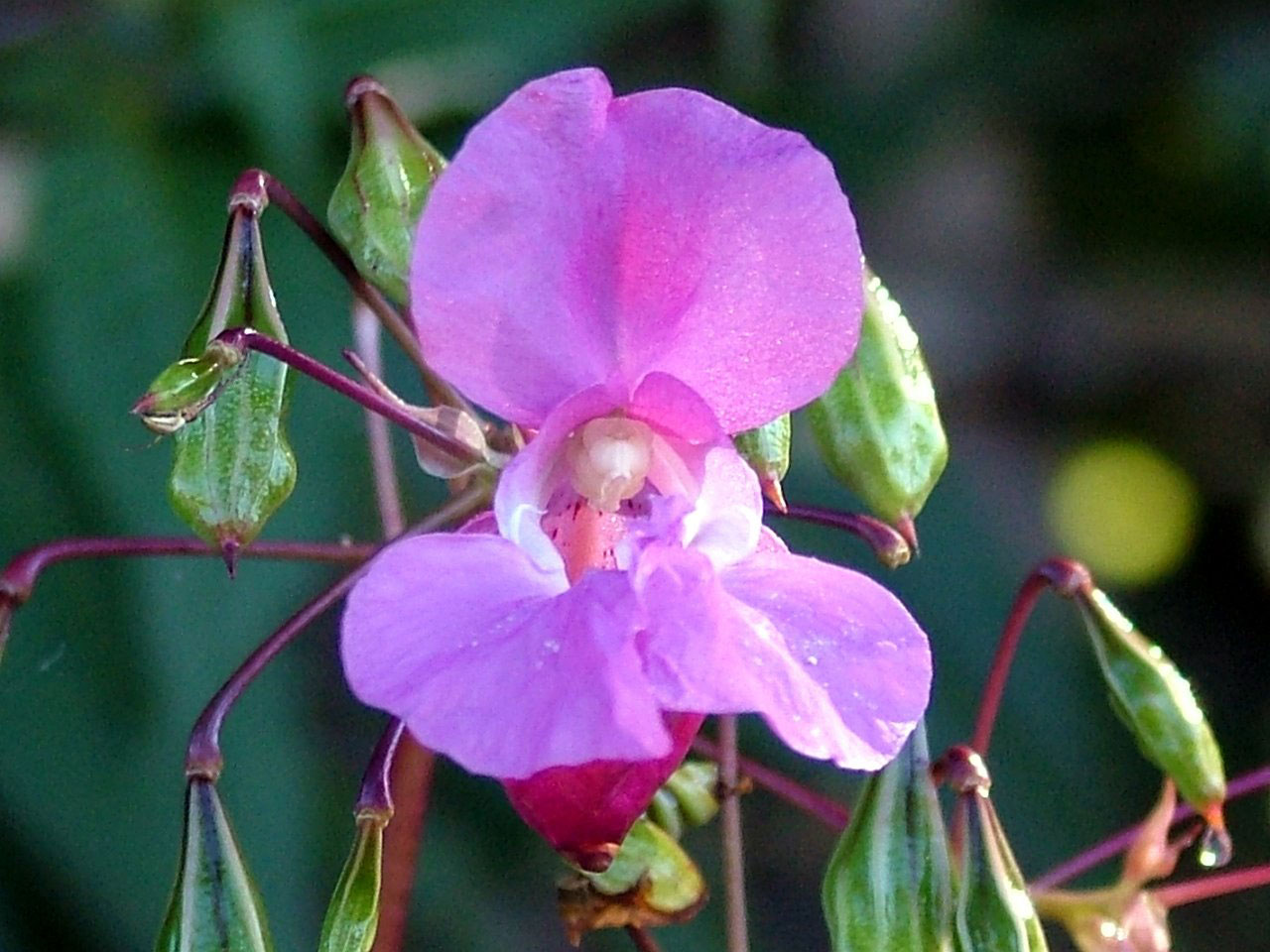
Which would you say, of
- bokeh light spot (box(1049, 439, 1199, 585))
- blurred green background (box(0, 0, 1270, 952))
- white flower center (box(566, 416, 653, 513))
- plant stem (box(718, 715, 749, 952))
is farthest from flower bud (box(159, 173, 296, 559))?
bokeh light spot (box(1049, 439, 1199, 585))

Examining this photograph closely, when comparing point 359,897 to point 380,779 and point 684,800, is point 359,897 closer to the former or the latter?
point 380,779

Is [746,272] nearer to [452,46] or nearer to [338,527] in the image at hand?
[338,527]

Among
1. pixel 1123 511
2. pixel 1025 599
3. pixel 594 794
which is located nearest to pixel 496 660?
pixel 594 794

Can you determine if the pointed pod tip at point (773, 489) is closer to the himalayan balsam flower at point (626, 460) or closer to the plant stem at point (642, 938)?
the himalayan balsam flower at point (626, 460)

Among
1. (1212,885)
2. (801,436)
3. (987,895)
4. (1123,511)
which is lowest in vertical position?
(1123,511)

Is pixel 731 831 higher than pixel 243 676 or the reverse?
the reverse

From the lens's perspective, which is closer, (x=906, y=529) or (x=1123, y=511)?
(x=906, y=529)

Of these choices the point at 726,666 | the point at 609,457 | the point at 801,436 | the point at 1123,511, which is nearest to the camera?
the point at 726,666
